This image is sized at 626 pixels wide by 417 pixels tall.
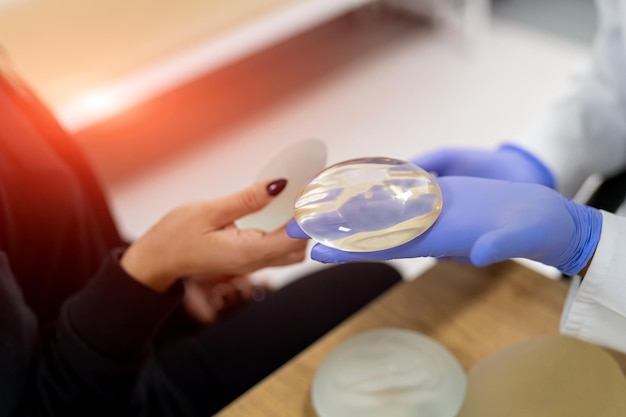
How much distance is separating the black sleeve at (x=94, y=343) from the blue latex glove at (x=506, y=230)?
0.74 feet

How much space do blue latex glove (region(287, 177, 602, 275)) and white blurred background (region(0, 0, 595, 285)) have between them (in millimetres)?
529

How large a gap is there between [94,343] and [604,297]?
48cm

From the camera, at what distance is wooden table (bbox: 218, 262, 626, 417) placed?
64 centimetres

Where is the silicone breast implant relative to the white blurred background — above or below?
above

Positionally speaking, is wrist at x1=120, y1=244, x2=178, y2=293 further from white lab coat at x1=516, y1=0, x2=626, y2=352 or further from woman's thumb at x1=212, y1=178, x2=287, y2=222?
white lab coat at x1=516, y1=0, x2=626, y2=352

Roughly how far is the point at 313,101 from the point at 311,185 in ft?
4.69

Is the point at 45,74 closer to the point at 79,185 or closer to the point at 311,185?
the point at 79,185

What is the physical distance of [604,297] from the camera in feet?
1.80

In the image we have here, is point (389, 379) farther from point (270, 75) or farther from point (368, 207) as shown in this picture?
point (270, 75)

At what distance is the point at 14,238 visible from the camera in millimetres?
718

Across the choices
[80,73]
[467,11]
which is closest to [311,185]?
[80,73]

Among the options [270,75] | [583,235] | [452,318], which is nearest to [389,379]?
[452,318]

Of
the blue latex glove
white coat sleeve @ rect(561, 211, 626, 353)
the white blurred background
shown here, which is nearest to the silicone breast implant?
the blue latex glove

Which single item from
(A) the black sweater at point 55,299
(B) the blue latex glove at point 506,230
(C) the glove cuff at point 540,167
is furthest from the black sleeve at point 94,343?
(C) the glove cuff at point 540,167
